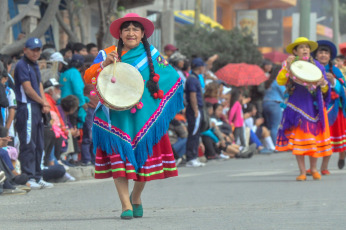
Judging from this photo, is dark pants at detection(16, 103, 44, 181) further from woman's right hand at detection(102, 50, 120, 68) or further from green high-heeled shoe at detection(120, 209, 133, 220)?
green high-heeled shoe at detection(120, 209, 133, 220)

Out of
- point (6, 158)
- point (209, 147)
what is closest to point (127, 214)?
point (6, 158)

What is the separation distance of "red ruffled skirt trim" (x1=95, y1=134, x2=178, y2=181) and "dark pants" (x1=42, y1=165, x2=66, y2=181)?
4672mm

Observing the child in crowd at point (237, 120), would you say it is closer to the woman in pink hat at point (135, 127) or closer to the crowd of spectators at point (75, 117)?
the crowd of spectators at point (75, 117)

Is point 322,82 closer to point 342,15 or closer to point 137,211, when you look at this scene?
point 137,211

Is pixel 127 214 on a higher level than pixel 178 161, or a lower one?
higher

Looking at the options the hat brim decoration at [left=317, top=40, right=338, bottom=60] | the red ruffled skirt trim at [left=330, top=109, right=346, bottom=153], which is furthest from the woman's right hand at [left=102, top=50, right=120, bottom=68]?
the red ruffled skirt trim at [left=330, top=109, right=346, bottom=153]

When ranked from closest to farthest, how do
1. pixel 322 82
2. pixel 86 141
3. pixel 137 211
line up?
pixel 137 211 → pixel 322 82 → pixel 86 141

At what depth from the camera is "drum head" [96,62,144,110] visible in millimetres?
8328

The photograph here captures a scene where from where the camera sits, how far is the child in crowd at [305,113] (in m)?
13.1

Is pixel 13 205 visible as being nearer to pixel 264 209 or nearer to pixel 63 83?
pixel 264 209

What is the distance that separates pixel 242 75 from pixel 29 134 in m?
10.9

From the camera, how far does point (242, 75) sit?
22.5m

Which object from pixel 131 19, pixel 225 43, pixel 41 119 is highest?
pixel 131 19

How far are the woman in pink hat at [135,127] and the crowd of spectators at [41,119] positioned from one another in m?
2.22
